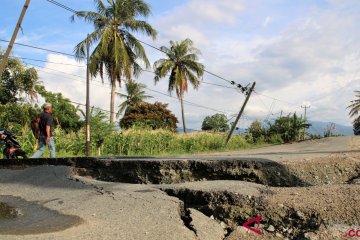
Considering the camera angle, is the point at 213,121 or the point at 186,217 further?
the point at 213,121

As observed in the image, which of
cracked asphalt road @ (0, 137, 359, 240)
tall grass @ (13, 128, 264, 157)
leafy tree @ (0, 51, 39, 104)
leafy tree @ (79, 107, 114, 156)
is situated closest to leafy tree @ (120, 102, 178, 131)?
leafy tree @ (0, 51, 39, 104)

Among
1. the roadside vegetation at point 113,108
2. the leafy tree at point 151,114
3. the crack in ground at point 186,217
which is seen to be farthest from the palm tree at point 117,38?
the crack in ground at point 186,217

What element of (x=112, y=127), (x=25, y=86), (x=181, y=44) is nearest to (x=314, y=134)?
(x=181, y=44)

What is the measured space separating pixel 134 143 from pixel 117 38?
1144 cm

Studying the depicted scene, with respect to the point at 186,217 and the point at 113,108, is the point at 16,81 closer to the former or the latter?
the point at 113,108

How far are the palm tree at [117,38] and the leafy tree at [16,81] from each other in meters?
5.61

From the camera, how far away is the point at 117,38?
28.5m

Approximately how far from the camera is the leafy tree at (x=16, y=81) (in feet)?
97.9

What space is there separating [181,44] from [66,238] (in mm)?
38431

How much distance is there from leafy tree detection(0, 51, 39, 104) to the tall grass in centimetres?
1275

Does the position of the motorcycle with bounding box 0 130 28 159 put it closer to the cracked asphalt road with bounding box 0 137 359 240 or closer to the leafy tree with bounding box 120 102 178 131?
the cracked asphalt road with bounding box 0 137 359 240

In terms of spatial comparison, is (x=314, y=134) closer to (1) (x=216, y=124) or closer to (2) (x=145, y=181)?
(2) (x=145, y=181)

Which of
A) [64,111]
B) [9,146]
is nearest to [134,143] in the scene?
[9,146]

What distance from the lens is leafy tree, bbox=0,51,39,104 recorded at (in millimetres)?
29844
